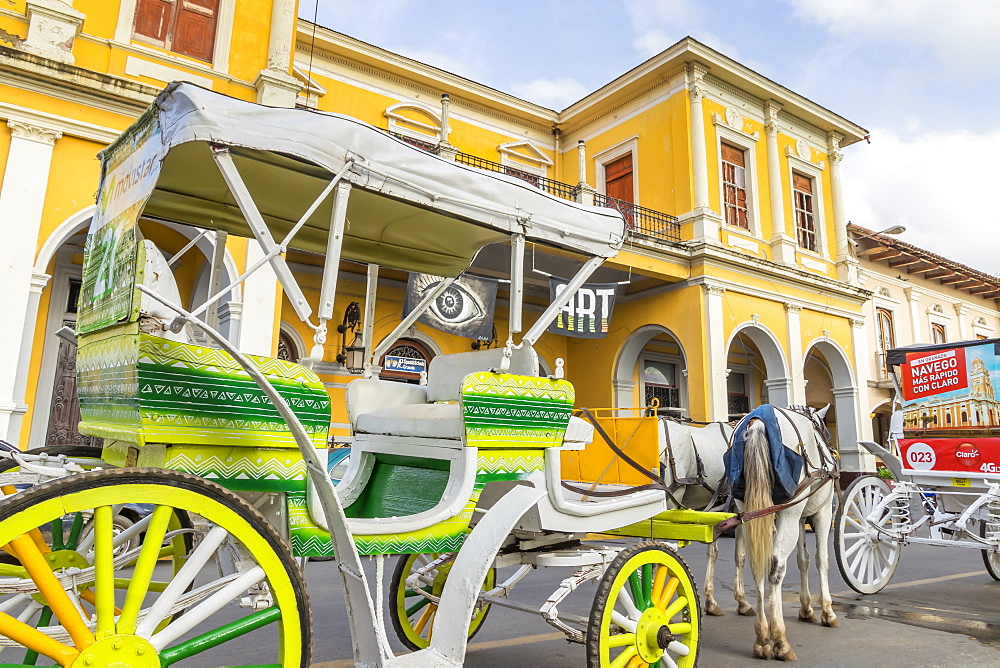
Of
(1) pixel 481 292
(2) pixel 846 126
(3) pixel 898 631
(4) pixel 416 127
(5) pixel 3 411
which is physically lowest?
(3) pixel 898 631

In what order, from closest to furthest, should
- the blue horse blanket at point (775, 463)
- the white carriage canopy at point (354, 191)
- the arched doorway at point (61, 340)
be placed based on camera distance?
the white carriage canopy at point (354, 191) < the blue horse blanket at point (775, 463) < the arched doorway at point (61, 340)

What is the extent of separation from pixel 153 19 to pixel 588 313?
7280 mm

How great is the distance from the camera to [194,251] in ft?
30.5

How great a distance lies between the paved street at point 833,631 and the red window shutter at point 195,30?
6.47 m

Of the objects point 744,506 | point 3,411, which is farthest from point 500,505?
point 3,411

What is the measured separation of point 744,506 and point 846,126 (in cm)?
1448

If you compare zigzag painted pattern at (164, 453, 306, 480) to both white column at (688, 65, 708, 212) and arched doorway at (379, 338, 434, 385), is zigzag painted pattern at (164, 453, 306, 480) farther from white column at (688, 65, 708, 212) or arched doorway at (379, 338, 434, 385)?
white column at (688, 65, 708, 212)

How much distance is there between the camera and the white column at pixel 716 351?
12.4 metres

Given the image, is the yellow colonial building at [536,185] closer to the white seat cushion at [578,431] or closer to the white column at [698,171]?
the white column at [698,171]

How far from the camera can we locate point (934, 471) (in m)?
6.23

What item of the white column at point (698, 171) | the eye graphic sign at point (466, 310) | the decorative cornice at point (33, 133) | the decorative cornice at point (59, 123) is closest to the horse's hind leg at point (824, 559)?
the eye graphic sign at point (466, 310)

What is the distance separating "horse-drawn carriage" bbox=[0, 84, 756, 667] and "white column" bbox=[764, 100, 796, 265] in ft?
39.4

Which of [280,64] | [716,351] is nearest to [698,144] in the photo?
[716,351]

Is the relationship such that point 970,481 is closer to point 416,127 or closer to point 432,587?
point 432,587
